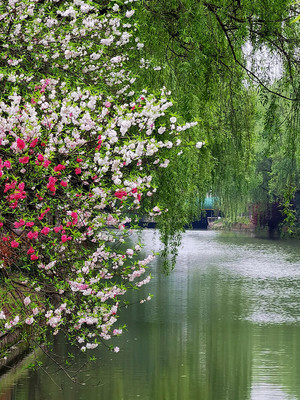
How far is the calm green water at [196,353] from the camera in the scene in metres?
10.6

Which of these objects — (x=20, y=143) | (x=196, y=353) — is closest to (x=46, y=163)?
(x=20, y=143)

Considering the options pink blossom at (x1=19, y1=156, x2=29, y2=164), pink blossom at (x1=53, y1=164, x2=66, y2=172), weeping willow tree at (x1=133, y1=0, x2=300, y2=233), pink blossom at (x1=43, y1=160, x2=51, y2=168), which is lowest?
pink blossom at (x1=53, y1=164, x2=66, y2=172)

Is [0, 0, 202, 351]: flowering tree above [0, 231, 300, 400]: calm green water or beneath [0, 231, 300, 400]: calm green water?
above

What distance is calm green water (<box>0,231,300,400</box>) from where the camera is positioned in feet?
34.8

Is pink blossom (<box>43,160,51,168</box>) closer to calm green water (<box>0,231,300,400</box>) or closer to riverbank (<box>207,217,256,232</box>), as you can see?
calm green water (<box>0,231,300,400</box>)

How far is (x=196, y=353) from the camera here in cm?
1373

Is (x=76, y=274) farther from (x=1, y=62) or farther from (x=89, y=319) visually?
(x=1, y=62)

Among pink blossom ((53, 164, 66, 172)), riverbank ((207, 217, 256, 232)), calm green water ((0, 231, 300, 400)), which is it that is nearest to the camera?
pink blossom ((53, 164, 66, 172))

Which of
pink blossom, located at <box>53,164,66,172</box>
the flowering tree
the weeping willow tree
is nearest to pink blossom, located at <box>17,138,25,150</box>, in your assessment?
the flowering tree

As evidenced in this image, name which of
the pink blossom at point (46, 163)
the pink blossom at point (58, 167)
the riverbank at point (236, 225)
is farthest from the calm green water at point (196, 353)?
the riverbank at point (236, 225)

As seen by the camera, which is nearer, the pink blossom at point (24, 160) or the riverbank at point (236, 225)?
the pink blossom at point (24, 160)

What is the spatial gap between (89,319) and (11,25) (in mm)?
2876

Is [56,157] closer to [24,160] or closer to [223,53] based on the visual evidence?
[24,160]

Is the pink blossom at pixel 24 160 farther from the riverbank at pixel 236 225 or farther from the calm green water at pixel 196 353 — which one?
the riverbank at pixel 236 225
